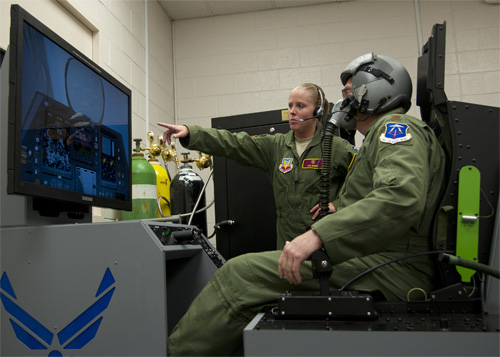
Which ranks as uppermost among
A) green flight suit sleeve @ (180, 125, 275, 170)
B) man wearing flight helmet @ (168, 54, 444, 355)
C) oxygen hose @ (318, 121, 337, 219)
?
green flight suit sleeve @ (180, 125, 275, 170)

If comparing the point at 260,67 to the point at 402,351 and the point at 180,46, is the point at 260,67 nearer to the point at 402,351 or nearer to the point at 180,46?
the point at 180,46

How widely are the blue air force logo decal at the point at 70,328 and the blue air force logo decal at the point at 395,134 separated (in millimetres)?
891

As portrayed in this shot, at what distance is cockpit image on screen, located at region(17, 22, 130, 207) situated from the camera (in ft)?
4.19

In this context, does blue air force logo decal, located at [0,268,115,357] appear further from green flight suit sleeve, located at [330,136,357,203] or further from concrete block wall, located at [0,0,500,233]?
concrete block wall, located at [0,0,500,233]

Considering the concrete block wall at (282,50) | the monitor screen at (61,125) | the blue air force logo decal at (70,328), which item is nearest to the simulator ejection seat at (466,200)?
the blue air force logo decal at (70,328)

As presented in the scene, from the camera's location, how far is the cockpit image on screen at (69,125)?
50.3 inches

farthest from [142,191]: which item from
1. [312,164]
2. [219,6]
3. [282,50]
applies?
[219,6]

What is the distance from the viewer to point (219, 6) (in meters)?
4.27

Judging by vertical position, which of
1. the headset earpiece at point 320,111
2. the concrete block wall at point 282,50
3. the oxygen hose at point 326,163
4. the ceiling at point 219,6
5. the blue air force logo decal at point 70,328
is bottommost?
the blue air force logo decal at point 70,328

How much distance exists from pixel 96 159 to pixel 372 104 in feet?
3.29

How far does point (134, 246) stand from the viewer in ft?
4.23

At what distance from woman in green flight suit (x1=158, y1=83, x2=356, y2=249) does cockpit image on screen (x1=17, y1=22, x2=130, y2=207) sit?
1.46 ft

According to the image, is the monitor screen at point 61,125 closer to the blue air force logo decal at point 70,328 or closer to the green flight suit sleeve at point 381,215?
the blue air force logo decal at point 70,328

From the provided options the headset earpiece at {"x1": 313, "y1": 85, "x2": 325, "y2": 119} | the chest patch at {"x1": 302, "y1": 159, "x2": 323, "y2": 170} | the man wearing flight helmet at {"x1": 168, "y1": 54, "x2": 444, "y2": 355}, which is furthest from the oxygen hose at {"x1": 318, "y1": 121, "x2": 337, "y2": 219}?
the headset earpiece at {"x1": 313, "y1": 85, "x2": 325, "y2": 119}
